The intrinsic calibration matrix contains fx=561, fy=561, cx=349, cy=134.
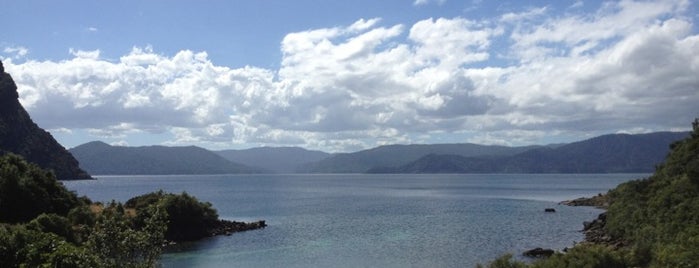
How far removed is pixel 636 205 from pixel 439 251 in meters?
29.2

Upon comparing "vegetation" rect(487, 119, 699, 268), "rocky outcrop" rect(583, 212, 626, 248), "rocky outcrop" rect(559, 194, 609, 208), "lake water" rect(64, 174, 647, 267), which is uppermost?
"vegetation" rect(487, 119, 699, 268)

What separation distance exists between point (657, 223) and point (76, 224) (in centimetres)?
7452

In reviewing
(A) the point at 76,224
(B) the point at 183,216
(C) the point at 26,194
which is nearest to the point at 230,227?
(B) the point at 183,216

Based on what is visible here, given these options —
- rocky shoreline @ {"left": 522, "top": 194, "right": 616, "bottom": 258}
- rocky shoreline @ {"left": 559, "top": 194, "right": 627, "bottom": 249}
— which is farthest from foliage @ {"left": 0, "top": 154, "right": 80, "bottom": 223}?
rocky shoreline @ {"left": 559, "top": 194, "right": 627, "bottom": 249}

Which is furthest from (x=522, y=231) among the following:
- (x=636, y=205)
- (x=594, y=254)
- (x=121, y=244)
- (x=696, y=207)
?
(x=121, y=244)

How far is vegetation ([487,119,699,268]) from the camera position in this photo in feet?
141

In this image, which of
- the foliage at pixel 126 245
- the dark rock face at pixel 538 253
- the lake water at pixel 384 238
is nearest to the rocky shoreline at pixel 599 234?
the lake water at pixel 384 238

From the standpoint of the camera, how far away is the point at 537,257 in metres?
71.6

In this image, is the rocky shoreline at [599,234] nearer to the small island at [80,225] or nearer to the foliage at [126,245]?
the small island at [80,225]

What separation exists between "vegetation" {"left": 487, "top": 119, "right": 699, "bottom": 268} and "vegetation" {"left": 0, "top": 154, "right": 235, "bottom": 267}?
28.6 meters

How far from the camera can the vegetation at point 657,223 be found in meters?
42.8

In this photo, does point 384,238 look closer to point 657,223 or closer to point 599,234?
point 599,234

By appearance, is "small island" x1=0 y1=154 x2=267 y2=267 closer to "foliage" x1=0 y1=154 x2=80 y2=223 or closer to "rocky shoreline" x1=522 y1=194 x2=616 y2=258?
"foliage" x1=0 y1=154 x2=80 y2=223

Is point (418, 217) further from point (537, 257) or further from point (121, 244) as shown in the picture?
point (121, 244)
